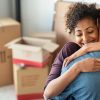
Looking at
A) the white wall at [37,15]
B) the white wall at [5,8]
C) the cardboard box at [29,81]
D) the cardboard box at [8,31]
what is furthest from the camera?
the white wall at [5,8]

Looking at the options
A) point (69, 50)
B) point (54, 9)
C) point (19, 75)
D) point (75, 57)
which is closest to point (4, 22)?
point (54, 9)

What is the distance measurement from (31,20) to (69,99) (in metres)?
2.69

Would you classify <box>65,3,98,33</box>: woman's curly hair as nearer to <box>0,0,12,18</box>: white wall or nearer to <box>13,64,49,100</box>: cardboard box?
<box>13,64,49,100</box>: cardboard box

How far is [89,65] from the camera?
1.09 m

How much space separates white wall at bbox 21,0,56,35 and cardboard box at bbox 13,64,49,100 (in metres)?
0.96

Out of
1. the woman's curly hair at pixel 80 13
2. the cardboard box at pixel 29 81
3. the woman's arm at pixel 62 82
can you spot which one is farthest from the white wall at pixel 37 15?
the woman's arm at pixel 62 82

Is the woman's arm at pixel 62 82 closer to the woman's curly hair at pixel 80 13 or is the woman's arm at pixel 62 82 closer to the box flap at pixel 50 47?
the woman's curly hair at pixel 80 13

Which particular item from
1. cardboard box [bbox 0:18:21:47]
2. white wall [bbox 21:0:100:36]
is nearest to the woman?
cardboard box [bbox 0:18:21:47]

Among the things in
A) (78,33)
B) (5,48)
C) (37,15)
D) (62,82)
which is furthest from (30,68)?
(62,82)

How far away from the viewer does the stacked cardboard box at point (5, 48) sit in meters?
3.04

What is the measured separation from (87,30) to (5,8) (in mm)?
2511

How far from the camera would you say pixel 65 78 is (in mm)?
1149

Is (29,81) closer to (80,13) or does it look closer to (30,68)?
(30,68)

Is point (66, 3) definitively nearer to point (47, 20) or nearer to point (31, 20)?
point (47, 20)
